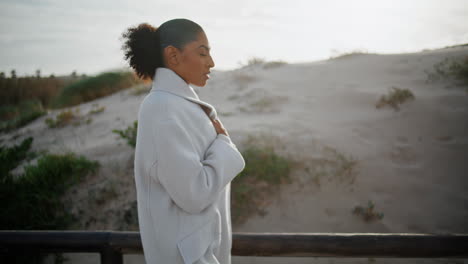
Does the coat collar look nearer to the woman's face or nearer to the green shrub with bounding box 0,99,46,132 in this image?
the woman's face

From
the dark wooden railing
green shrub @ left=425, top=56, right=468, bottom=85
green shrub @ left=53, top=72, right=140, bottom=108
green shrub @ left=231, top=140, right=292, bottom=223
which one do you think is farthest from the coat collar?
green shrub @ left=53, top=72, right=140, bottom=108

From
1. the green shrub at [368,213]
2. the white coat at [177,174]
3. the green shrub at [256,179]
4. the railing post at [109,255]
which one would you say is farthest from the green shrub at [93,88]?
the white coat at [177,174]

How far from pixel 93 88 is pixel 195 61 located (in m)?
13.5

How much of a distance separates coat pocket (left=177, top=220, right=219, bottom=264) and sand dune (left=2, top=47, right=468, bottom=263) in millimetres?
2688

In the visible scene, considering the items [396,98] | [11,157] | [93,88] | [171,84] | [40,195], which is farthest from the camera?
[93,88]

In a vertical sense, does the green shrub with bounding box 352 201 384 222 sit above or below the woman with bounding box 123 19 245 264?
below

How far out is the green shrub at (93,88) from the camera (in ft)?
41.7

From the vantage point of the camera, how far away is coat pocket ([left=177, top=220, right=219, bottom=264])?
1172 mm

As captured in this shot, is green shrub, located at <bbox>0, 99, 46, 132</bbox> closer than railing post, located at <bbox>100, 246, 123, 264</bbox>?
No

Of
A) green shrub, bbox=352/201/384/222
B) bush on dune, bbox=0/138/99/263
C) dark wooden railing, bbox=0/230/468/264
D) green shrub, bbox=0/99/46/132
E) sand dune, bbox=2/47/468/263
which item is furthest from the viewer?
green shrub, bbox=0/99/46/132

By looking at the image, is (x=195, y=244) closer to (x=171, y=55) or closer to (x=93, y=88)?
(x=171, y=55)

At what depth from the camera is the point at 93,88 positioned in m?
13.2

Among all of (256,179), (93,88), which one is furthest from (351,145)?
(93,88)

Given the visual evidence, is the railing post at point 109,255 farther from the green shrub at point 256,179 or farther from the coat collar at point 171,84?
the green shrub at point 256,179
